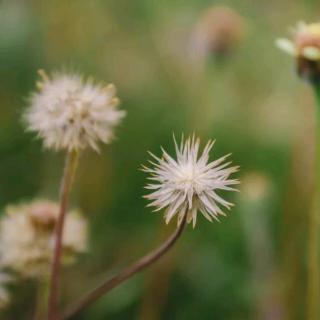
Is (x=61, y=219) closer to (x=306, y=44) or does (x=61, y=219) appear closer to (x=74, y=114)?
(x=74, y=114)

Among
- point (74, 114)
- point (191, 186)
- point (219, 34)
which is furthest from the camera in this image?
point (219, 34)

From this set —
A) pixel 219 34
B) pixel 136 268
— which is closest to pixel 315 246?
pixel 136 268

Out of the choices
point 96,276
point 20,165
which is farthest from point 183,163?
point 20,165

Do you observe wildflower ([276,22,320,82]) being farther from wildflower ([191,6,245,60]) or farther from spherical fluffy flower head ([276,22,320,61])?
wildflower ([191,6,245,60])

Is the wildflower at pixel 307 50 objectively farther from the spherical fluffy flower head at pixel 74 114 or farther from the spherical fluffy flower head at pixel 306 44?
the spherical fluffy flower head at pixel 74 114

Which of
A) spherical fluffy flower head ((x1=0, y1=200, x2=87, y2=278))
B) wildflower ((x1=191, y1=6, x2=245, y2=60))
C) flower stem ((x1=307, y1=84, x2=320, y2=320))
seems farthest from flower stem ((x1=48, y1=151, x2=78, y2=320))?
wildflower ((x1=191, y1=6, x2=245, y2=60))

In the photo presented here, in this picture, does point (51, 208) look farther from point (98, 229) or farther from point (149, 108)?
point (149, 108)

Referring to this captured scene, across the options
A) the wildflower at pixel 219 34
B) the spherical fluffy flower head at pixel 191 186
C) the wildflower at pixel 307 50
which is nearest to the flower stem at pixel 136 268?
the spherical fluffy flower head at pixel 191 186
